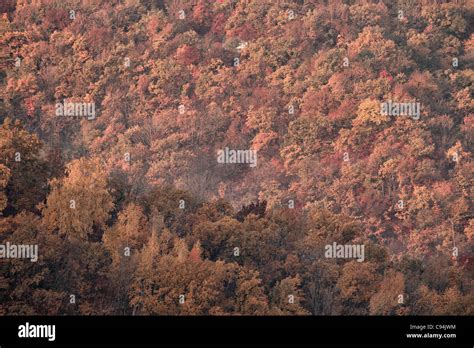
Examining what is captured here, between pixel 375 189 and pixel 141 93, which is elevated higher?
pixel 141 93

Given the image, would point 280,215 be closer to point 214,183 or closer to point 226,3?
point 214,183
